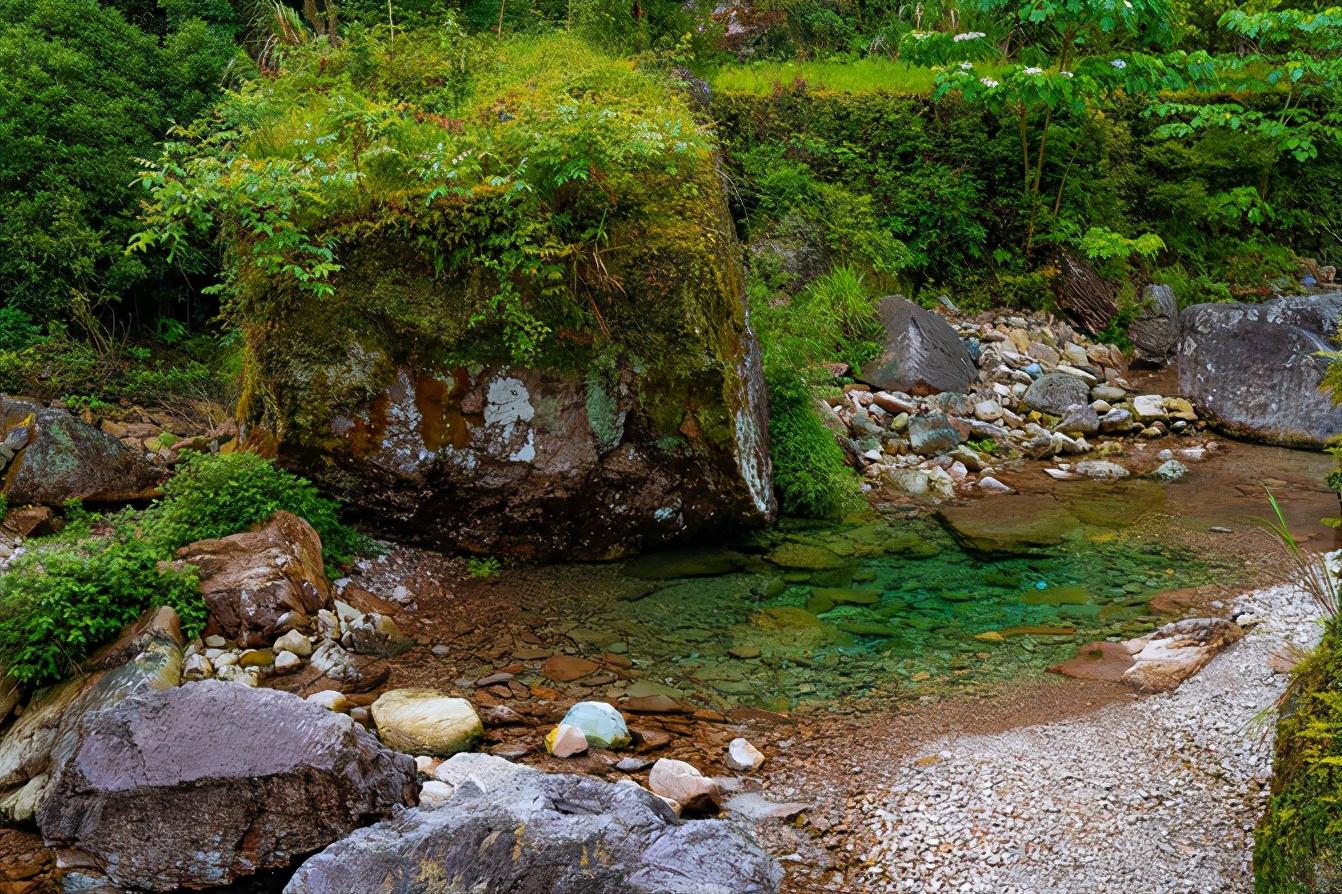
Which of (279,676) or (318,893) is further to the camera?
(279,676)

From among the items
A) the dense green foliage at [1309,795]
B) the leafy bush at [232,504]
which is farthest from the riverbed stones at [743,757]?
the leafy bush at [232,504]

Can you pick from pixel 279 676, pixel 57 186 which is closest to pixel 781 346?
pixel 279 676

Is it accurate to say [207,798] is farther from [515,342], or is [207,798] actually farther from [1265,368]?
[1265,368]

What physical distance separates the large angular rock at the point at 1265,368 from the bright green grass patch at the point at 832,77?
4106 mm

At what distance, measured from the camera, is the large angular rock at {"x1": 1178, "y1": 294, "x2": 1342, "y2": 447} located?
9.12m

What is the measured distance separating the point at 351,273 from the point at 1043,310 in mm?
8395

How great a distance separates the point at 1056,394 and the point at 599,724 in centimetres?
724

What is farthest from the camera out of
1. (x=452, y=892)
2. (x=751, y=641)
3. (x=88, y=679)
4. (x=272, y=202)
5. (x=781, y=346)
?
(x=781, y=346)

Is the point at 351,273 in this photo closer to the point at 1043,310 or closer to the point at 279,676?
the point at 279,676

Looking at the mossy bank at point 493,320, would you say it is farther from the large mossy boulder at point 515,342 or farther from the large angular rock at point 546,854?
the large angular rock at point 546,854

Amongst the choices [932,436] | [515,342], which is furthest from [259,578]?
[932,436]

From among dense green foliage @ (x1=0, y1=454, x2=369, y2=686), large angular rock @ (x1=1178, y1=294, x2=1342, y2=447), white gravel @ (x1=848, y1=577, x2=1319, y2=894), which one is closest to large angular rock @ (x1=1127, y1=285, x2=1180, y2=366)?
large angular rock @ (x1=1178, y1=294, x2=1342, y2=447)

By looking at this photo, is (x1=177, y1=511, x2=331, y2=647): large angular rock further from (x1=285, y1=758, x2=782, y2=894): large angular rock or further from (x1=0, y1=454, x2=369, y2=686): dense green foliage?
(x1=285, y1=758, x2=782, y2=894): large angular rock

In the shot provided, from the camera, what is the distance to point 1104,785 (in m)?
3.66
